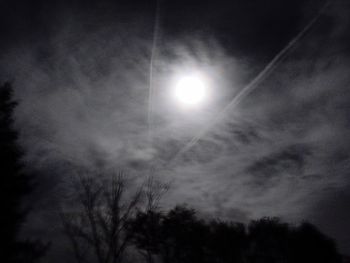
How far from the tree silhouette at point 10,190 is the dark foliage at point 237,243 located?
69.3 ft

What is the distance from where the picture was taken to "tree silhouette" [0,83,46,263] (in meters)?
12.2

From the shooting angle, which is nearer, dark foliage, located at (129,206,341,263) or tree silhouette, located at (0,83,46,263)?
Result: tree silhouette, located at (0,83,46,263)

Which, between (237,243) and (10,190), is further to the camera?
(237,243)

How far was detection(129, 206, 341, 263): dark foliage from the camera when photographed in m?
34.5

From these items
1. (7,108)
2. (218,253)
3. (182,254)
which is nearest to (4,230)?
(7,108)

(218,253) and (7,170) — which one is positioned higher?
(218,253)

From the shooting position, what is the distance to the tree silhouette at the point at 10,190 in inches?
480

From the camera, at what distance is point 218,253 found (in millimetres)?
37938

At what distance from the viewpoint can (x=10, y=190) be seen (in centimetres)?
1278

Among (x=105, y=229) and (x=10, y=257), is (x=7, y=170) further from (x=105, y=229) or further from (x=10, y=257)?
(x=105, y=229)

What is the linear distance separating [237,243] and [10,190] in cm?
3553

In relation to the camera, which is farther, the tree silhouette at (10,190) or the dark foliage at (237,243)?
the dark foliage at (237,243)

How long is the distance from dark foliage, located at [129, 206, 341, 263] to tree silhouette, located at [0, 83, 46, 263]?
21.1 metres

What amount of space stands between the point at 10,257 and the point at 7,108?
8.15m
